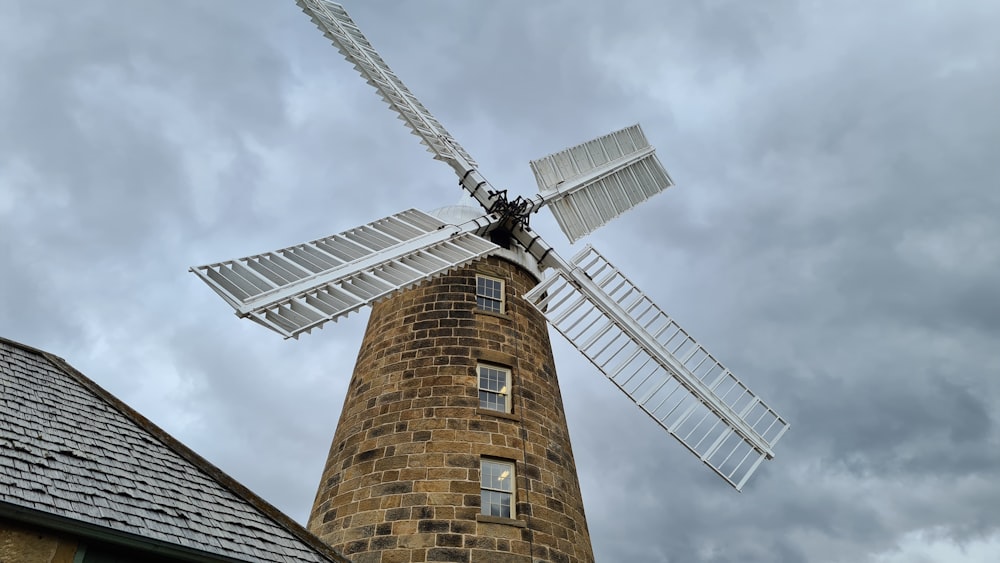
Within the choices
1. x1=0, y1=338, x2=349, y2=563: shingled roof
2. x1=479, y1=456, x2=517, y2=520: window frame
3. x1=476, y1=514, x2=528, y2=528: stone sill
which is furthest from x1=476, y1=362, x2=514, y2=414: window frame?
x1=0, y1=338, x2=349, y2=563: shingled roof

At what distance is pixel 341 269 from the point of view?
1118 cm

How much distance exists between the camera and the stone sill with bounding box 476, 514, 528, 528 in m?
10.2

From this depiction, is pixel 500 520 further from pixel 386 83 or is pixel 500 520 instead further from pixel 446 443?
pixel 386 83

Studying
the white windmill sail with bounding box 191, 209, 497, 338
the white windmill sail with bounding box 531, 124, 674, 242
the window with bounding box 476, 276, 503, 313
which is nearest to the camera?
the white windmill sail with bounding box 191, 209, 497, 338

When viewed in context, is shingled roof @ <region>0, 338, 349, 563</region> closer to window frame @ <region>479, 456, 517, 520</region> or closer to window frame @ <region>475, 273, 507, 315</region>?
window frame @ <region>479, 456, 517, 520</region>

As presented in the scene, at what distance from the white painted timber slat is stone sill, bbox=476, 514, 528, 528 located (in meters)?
8.19

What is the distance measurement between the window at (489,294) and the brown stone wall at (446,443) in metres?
0.16

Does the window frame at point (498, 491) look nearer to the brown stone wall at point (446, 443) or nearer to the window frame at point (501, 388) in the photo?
the brown stone wall at point (446, 443)

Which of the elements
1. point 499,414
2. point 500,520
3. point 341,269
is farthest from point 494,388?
point 341,269

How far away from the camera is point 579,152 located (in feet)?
57.2

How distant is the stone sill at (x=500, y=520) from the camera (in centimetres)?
1017

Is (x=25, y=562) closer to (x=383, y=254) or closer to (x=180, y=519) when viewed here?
(x=180, y=519)

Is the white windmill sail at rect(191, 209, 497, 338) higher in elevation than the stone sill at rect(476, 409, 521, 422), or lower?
higher

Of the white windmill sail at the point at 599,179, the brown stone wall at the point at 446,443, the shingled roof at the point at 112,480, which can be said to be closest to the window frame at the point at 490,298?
the brown stone wall at the point at 446,443
